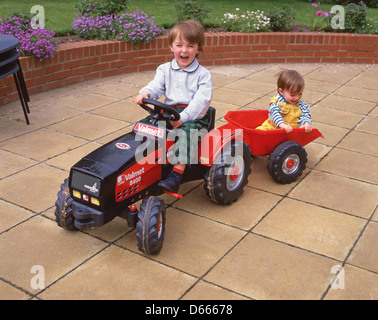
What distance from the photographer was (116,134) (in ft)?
17.3

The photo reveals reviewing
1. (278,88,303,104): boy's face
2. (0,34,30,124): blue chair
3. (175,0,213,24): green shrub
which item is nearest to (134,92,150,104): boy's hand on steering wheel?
(278,88,303,104): boy's face

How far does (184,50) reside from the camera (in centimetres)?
369

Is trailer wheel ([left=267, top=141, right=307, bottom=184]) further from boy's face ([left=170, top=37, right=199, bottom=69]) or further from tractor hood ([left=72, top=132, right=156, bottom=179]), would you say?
tractor hood ([left=72, top=132, right=156, bottom=179])

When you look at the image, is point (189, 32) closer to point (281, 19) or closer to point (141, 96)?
point (141, 96)

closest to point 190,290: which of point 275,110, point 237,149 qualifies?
point 237,149

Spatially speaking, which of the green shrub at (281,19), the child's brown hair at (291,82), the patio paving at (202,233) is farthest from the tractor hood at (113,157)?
the green shrub at (281,19)

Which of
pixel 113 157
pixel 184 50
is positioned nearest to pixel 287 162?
pixel 184 50

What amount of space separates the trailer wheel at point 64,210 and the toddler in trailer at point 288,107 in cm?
198

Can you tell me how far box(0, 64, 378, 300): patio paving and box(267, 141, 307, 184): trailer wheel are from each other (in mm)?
103

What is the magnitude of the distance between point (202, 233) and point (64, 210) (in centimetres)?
102

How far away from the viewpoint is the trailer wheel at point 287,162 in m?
4.23

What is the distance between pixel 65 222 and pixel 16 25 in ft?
13.7

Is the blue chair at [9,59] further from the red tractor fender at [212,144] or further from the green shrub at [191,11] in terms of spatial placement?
→ the green shrub at [191,11]

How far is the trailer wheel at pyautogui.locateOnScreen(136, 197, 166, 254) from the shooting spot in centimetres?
316
